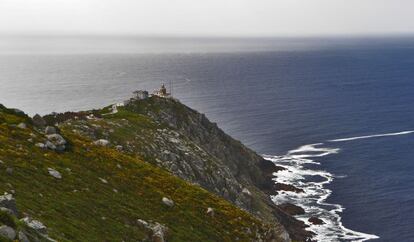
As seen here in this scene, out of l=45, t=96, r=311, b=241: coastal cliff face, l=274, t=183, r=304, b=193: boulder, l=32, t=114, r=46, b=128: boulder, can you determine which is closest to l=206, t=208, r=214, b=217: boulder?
l=45, t=96, r=311, b=241: coastal cliff face

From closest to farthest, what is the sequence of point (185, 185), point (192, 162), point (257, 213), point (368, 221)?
point (185, 185) → point (192, 162) → point (257, 213) → point (368, 221)

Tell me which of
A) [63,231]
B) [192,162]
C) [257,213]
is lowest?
[257,213]

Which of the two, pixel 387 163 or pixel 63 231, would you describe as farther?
pixel 387 163

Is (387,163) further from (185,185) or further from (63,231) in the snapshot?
(63,231)

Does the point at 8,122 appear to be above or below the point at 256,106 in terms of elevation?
above

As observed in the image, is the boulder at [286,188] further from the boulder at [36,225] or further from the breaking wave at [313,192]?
the boulder at [36,225]

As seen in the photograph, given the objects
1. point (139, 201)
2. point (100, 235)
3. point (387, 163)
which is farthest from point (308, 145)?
point (100, 235)

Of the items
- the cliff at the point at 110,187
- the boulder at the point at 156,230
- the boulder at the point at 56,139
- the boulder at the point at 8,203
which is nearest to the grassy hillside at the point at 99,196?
the cliff at the point at 110,187
